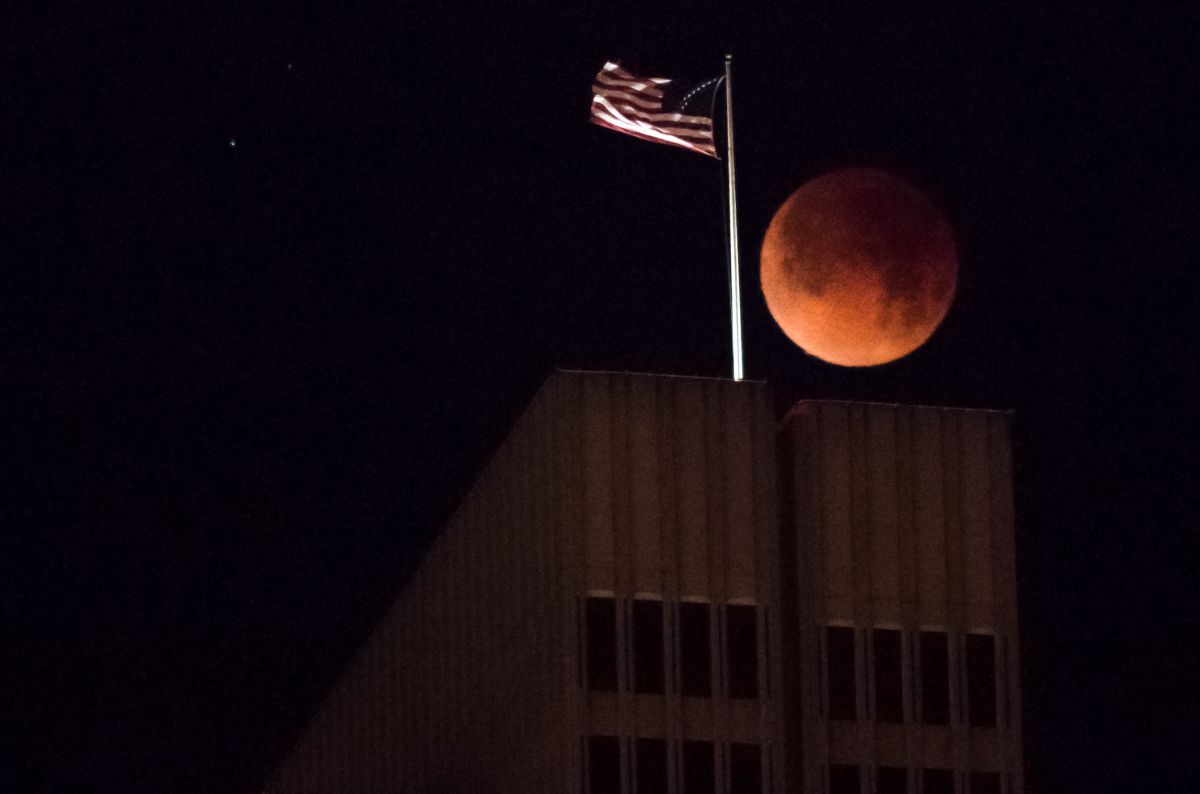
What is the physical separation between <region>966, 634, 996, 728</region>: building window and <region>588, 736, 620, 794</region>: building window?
24.9ft

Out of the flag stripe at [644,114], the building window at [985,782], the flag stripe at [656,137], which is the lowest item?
the building window at [985,782]

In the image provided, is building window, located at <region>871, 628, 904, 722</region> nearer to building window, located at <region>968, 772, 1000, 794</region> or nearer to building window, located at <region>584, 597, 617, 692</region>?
building window, located at <region>968, 772, 1000, 794</region>

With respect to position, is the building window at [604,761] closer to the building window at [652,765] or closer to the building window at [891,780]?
the building window at [652,765]

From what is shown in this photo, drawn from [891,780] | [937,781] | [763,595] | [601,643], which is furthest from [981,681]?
[601,643]

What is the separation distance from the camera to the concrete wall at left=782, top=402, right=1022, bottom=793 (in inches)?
1921

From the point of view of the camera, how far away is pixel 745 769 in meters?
47.7

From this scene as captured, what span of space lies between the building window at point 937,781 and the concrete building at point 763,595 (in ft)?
0.10

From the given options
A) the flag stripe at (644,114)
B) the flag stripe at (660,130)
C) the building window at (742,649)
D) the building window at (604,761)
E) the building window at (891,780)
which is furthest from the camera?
the building window at (891,780)

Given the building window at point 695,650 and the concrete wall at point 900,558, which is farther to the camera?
the concrete wall at point 900,558

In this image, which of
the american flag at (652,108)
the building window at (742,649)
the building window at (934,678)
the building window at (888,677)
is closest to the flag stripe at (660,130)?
the american flag at (652,108)

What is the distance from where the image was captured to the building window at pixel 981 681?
4912 cm

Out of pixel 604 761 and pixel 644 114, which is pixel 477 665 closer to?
pixel 604 761

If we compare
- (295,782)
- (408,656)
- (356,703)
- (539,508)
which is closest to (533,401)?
(539,508)

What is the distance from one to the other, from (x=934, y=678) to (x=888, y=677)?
0.99m
